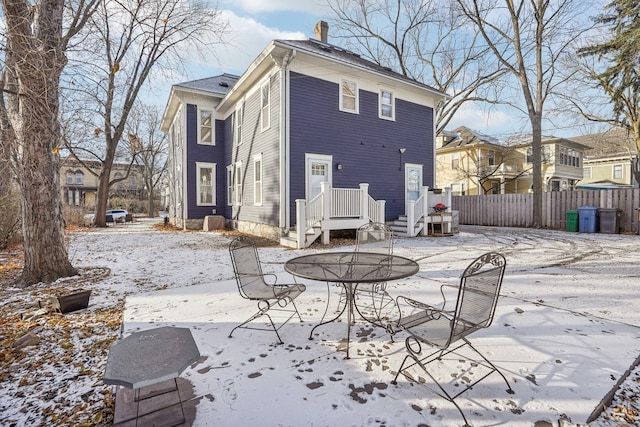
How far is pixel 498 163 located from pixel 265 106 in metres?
20.3

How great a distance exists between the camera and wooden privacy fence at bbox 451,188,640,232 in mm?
11977

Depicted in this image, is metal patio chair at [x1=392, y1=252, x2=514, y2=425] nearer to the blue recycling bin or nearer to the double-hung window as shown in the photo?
the double-hung window

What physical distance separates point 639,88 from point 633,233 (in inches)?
256

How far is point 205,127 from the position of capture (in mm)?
15180

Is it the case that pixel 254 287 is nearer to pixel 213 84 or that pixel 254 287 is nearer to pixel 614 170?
pixel 213 84

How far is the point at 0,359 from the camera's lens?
8.91 feet

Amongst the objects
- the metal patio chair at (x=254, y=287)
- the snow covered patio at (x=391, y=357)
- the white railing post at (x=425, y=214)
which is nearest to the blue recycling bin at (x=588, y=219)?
the white railing post at (x=425, y=214)

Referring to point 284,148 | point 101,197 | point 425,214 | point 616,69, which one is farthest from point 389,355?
point 101,197

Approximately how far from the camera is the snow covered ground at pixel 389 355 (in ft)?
6.61

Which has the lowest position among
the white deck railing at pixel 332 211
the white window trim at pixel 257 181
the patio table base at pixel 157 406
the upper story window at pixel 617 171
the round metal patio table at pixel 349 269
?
the patio table base at pixel 157 406

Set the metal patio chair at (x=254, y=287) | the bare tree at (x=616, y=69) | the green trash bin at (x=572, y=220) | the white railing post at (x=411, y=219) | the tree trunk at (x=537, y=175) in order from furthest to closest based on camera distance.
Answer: the tree trunk at (x=537, y=175) → the green trash bin at (x=572, y=220) → the bare tree at (x=616, y=69) → the white railing post at (x=411, y=219) → the metal patio chair at (x=254, y=287)

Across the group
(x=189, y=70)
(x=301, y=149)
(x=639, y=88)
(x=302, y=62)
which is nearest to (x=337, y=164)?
(x=301, y=149)

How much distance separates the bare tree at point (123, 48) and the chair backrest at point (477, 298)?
17.7ft

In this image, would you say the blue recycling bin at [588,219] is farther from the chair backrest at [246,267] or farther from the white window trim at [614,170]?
the white window trim at [614,170]
